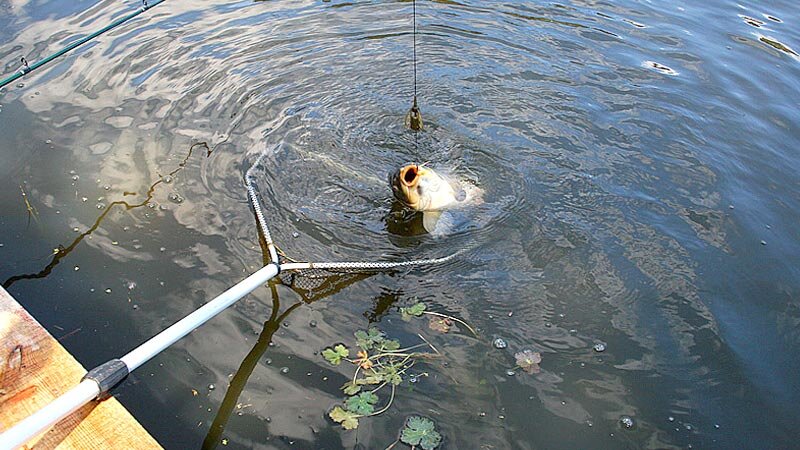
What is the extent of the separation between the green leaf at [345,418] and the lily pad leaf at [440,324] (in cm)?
72

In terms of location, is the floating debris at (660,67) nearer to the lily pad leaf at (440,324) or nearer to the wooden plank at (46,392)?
the lily pad leaf at (440,324)

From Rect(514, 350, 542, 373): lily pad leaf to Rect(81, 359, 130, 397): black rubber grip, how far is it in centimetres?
191

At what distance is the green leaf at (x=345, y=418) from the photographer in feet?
9.62

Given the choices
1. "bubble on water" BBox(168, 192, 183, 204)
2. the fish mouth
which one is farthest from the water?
the fish mouth

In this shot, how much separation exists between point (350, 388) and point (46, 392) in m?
1.33

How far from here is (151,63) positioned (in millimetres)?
6004

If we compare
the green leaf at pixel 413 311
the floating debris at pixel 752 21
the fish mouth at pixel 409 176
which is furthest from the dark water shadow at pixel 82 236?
the floating debris at pixel 752 21

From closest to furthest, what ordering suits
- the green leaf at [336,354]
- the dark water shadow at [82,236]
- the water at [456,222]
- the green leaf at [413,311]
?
the water at [456,222], the green leaf at [336,354], the green leaf at [413,311], the dark water shadow at [82,236]

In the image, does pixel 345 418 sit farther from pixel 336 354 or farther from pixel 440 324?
pixel 440 324

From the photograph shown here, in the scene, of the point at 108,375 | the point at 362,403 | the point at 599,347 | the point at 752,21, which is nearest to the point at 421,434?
the point at 362,403

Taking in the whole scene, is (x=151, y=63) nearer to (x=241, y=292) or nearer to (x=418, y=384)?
(x=241, y=292)

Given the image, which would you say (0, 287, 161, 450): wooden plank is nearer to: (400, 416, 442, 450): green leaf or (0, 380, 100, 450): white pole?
(0, 380, 100, 450): white pole

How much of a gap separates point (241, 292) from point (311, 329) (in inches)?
21.8

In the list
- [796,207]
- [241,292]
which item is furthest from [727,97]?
[241,292]
